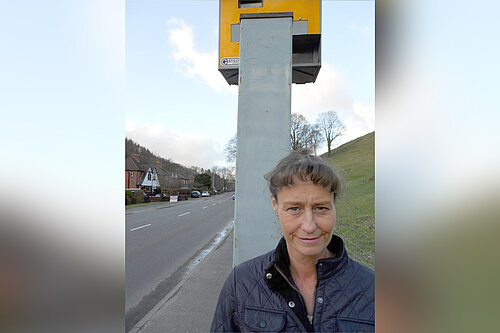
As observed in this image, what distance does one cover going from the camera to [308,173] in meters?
1.04

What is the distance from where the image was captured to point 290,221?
1.00 meters

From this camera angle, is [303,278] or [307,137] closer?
[303,278]

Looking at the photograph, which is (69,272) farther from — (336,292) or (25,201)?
(336,292)

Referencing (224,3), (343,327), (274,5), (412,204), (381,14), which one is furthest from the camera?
(224,3)

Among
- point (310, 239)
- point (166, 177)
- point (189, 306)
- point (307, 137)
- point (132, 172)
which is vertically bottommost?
point (189, 306)

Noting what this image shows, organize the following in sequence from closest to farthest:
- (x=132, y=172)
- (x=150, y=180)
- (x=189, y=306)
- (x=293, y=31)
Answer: (x=293, y=31), (x=189, y=306), (x=132, y=172), (x=150, y=180)

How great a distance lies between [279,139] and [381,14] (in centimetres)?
96

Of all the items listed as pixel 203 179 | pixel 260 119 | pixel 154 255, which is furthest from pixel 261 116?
pixel 203 179

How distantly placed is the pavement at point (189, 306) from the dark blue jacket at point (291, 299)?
2575 mm

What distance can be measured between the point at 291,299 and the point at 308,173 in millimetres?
466

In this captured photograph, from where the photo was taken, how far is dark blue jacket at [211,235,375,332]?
37.6 inches

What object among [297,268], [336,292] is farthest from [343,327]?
[297,268]

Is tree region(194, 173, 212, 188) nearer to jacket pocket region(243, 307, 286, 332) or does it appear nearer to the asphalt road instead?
the asphalt road

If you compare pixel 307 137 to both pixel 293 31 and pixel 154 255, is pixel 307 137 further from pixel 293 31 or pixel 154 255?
pixel 154 255
